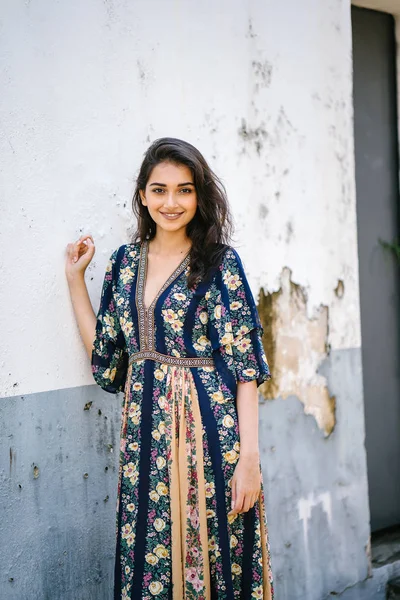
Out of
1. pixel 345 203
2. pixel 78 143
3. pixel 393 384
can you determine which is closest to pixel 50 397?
pixel 78 143

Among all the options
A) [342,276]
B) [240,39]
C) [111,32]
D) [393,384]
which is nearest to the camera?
[111,32]

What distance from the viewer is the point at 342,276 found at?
148 inches

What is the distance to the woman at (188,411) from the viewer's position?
94.3 inches

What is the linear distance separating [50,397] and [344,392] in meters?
1.71

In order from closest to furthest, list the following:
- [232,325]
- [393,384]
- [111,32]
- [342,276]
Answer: [232,325]
[111,32]
[342,276]
[393,384]

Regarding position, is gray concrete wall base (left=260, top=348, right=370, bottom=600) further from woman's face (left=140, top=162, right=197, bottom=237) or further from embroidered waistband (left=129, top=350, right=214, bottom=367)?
woman's face (left=140, top=162, right=197, bottom=237)

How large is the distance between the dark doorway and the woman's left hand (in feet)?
6.18

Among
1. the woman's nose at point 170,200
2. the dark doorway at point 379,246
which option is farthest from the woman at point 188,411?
the dark doorway at point 379,246

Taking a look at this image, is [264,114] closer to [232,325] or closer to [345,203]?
[345,203]

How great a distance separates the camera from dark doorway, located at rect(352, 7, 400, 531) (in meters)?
4.16

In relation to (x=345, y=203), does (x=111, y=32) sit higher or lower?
higher

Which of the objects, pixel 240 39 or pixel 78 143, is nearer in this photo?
pixel 78 143

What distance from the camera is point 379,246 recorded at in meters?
4.22

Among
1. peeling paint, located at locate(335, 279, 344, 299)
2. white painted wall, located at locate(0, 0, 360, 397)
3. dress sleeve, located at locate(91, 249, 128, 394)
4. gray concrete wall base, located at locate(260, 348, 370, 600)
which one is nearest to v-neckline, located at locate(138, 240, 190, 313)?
dress sleeve, located at locate(91, 249, 128, 394)
